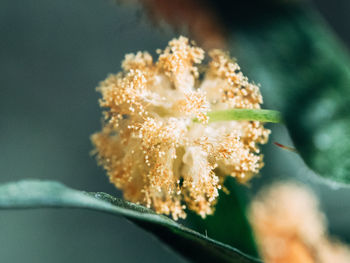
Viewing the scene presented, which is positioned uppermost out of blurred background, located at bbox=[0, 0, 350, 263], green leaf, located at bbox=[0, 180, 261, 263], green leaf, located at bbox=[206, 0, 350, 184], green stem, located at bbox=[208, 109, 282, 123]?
blurred background, located at bbox=[0, 0, 350, 263]

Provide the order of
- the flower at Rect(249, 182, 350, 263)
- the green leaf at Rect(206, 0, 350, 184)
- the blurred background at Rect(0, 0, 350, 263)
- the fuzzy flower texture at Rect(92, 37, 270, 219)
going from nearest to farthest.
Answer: the green leaf at Rect(206, 0, 350, 184)
the fuzzy flower texture at Rect(92, 37, 270, 219)
the flower at Rect(249, 182, 350, 263)
the blurred background at Rect(0, 0, 350, 263)

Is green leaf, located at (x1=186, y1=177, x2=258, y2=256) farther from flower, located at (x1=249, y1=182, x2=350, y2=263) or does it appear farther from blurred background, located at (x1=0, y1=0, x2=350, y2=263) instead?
blurred background, located at (x1=0, y1=0, x2=350, y2=263)

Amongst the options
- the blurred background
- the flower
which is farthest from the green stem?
the blurred background

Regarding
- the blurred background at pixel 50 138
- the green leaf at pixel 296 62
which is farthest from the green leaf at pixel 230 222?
the blurred background at pixel 50 138

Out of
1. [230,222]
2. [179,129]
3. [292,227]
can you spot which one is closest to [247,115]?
[179,129]

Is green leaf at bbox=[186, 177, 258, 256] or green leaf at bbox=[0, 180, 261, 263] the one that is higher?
green leaf at bbox=[186, 177, 258, 256]

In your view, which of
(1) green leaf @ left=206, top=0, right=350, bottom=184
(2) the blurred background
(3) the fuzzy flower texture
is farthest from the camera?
(2) the blurred background

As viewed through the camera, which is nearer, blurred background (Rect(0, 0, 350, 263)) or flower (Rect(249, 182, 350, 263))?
flower (Rect(249, 182, 350, 263))

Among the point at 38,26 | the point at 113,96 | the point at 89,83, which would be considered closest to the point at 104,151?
the point at 113,96
